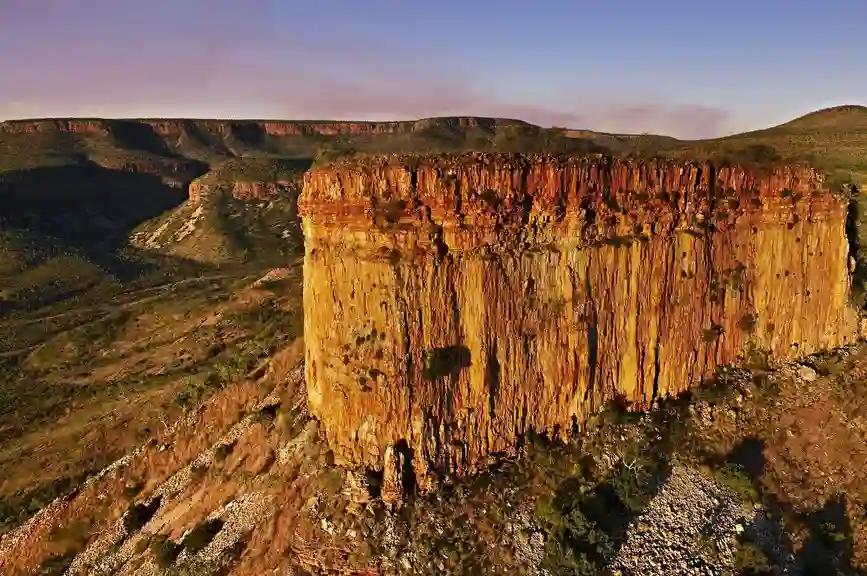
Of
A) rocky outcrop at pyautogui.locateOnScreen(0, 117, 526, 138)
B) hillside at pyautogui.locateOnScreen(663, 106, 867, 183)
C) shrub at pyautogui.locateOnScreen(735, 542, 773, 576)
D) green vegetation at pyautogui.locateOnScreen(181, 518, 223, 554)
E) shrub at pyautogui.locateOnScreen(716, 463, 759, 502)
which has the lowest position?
green vegetation at pyautogui.locateOnScreen(181, 518, 223, 554)

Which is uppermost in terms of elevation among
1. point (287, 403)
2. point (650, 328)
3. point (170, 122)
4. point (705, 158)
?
point (170, 122)

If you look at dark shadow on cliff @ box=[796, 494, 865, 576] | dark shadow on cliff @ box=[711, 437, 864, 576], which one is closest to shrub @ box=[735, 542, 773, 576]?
dark shadow on cliff @ box=[711, 437, 864, 576]

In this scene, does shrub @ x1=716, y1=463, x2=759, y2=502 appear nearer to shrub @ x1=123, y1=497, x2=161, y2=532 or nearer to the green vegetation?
the green vegetation

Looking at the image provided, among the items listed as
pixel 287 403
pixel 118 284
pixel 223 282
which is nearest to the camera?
pixel 287 403

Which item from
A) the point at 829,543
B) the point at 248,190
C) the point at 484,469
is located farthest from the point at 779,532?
the point at 248,190

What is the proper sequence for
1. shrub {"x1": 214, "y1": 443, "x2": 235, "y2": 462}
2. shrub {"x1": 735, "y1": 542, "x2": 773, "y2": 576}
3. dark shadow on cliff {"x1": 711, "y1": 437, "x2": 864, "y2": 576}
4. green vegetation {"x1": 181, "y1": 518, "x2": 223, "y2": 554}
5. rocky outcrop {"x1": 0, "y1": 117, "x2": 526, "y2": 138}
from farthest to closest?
1. rocky outcrop {"x1": 0, "y1": 117, "x2": 526, "y2": 138}
2. shrub {"x1": 214, "y1": 443, "x2": 235, "y2": 462}
3. green vegetation {"x1": 181, "y1": 518, "x2": 223, "y2": 554}
4. dark shadow on cliff {"x1": 711, "y1": 437, "x2": 864, "y2": 576}
5. shrub {"x1": 735, "y1": 542, "x2": 773, "y2": 576}

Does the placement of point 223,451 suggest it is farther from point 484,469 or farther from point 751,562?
point 751,562

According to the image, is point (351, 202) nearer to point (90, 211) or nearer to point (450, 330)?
point (450, 330)

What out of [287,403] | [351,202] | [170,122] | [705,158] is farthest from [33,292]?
[170,122]
